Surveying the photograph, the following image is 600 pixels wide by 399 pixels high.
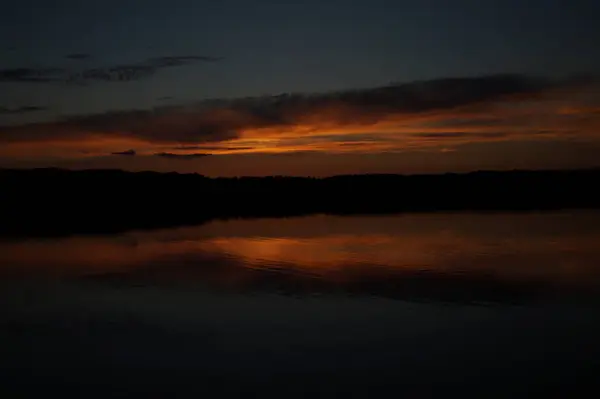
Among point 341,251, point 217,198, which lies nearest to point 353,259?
point 341,251

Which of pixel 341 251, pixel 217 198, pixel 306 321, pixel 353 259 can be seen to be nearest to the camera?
pixel 306 321

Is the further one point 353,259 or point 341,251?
point 341,251

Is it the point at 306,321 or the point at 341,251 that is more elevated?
the point at 341,251

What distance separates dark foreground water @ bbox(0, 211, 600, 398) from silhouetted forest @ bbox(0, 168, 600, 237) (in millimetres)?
10998

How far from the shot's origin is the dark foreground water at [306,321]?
7.23 meters

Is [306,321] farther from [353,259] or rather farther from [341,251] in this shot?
[341,251]

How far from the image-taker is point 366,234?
69.8 feet

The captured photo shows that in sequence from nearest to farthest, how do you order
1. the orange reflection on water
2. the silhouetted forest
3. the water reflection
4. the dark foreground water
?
the dark foreground water → the water reflection → the orange reflection on water → the silhouetted forest

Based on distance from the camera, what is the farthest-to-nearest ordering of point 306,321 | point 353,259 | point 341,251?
point 341,251, point 353,259, point 306,321

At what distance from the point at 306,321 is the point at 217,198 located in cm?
4086

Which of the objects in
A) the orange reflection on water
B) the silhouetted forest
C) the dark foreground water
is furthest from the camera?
the silhouetted forest

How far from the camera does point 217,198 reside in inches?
1972

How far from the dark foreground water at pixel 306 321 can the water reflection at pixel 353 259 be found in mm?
57

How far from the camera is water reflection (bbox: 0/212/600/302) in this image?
12.0 metres
